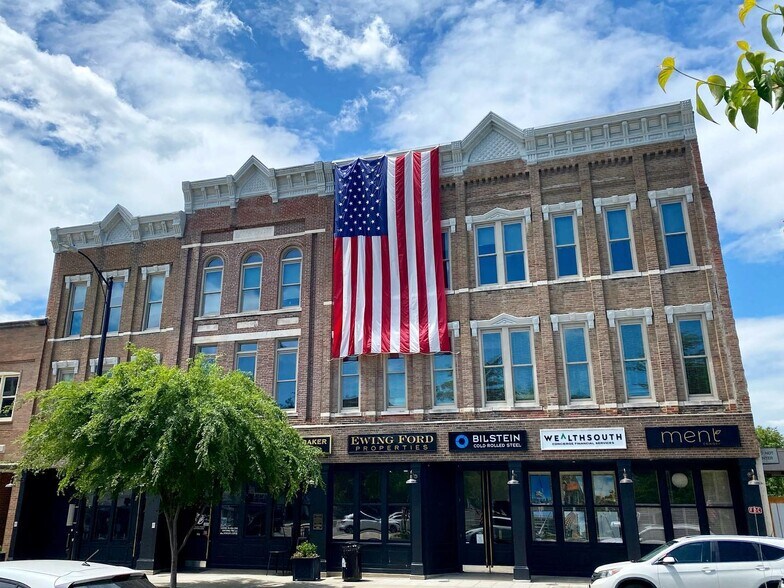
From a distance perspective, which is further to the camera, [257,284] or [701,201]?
[257,284]

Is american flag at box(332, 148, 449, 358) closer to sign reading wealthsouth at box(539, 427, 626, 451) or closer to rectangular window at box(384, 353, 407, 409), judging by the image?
rectangular window at box(384, 353, 407, 409)

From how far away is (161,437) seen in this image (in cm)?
1493

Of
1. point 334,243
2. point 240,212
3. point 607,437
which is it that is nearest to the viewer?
point 607,437

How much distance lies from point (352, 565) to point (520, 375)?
774 centimetres

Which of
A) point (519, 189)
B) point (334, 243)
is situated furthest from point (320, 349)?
point (519, 189)

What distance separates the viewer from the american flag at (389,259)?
2173 cm

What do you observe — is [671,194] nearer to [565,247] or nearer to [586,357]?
[565,247]

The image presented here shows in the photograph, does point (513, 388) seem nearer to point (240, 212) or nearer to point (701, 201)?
point (701, 201)

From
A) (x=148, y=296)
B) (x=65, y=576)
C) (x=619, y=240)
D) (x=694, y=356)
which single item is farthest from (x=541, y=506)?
(x=148, y=296)

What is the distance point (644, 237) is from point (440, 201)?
688cm

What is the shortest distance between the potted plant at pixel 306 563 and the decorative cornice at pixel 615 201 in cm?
1402

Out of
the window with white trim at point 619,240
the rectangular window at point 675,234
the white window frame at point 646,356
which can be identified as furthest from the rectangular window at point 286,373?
the rectangular window at point 675,234

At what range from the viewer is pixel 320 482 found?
1964cm

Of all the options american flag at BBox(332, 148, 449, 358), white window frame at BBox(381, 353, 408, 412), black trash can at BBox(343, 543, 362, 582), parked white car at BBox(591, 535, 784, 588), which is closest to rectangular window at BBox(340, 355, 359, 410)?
american flag at BBox(332, 148, 449, 358)
